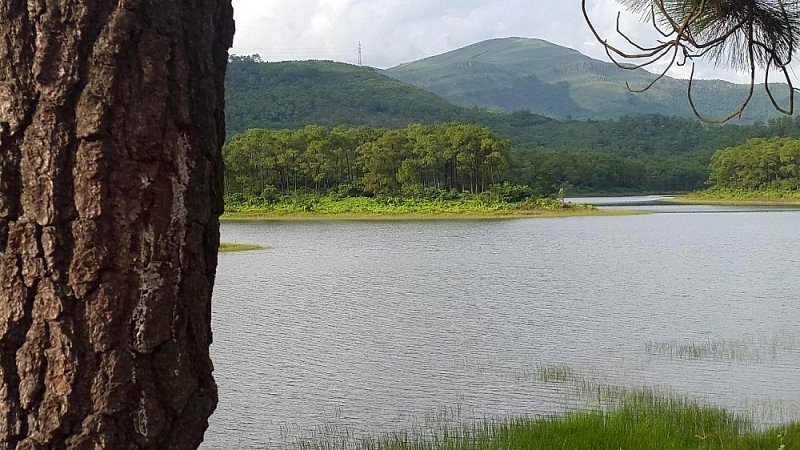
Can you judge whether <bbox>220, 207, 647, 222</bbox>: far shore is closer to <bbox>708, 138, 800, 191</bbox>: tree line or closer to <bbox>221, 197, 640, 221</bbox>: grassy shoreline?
<bbox>221, 197, 640, 221</bbox>: grassy shoreline

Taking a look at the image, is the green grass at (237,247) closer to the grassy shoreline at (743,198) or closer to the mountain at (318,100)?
the grassy shoreline at (743,198)

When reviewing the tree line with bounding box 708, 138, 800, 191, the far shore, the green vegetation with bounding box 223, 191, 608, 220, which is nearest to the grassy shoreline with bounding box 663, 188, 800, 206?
the tree line with bounding box 708, 138, 800, 191

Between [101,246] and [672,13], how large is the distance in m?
3.37

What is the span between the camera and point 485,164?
5550 centimetres

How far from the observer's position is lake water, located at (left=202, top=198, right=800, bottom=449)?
7805 millimetres

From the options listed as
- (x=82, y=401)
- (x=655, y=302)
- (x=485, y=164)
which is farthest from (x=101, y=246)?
(x=485, y=164)

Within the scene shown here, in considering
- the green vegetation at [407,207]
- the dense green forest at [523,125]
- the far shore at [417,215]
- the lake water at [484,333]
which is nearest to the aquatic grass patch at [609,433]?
the lake water at [484,333]

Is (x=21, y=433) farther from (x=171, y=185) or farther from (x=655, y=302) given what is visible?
(x=655, y=302)

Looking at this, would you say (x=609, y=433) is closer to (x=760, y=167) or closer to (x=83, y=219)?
(x=83, y=219)

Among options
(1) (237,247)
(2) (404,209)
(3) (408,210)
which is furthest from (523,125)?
(1) (237,247)

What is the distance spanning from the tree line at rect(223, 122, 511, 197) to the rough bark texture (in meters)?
52.2

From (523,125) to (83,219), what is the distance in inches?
5627

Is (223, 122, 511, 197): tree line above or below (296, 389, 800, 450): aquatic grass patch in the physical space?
above

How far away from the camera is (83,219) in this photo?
1673 mm
